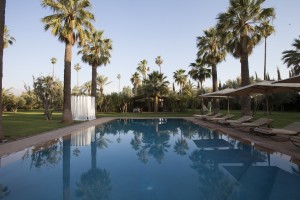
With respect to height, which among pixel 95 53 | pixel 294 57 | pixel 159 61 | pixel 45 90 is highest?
pixel 159 61

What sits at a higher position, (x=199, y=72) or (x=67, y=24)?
(x=67, y=24)

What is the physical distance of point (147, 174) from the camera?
6508 millimetres

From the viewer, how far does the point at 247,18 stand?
63.2 feet

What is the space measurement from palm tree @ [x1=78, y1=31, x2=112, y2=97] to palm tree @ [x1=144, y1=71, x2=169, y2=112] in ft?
29.7

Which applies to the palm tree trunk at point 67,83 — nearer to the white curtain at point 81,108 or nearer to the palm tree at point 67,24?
the palm tree at point 67,24

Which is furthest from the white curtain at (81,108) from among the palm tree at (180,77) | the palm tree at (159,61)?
the palm tree at (159,61)

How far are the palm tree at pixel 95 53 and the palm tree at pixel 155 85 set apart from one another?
9.06 meters

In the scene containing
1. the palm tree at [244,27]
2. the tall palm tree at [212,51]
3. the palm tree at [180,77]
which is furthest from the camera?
the palm tree at [180,77]

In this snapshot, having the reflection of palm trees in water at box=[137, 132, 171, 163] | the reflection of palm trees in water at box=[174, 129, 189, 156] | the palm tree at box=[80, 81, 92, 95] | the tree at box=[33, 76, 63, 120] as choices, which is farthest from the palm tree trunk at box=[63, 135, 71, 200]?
the palm tree at box=[80, 81, 92, 95]

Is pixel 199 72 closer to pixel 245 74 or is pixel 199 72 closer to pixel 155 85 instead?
pixel 155 85

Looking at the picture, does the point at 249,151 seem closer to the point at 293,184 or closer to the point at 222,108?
the point at 293,184

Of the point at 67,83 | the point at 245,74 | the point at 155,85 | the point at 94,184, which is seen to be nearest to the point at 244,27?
the point at 245,74

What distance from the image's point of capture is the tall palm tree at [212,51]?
28.4m

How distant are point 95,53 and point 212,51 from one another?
13.7 meters
